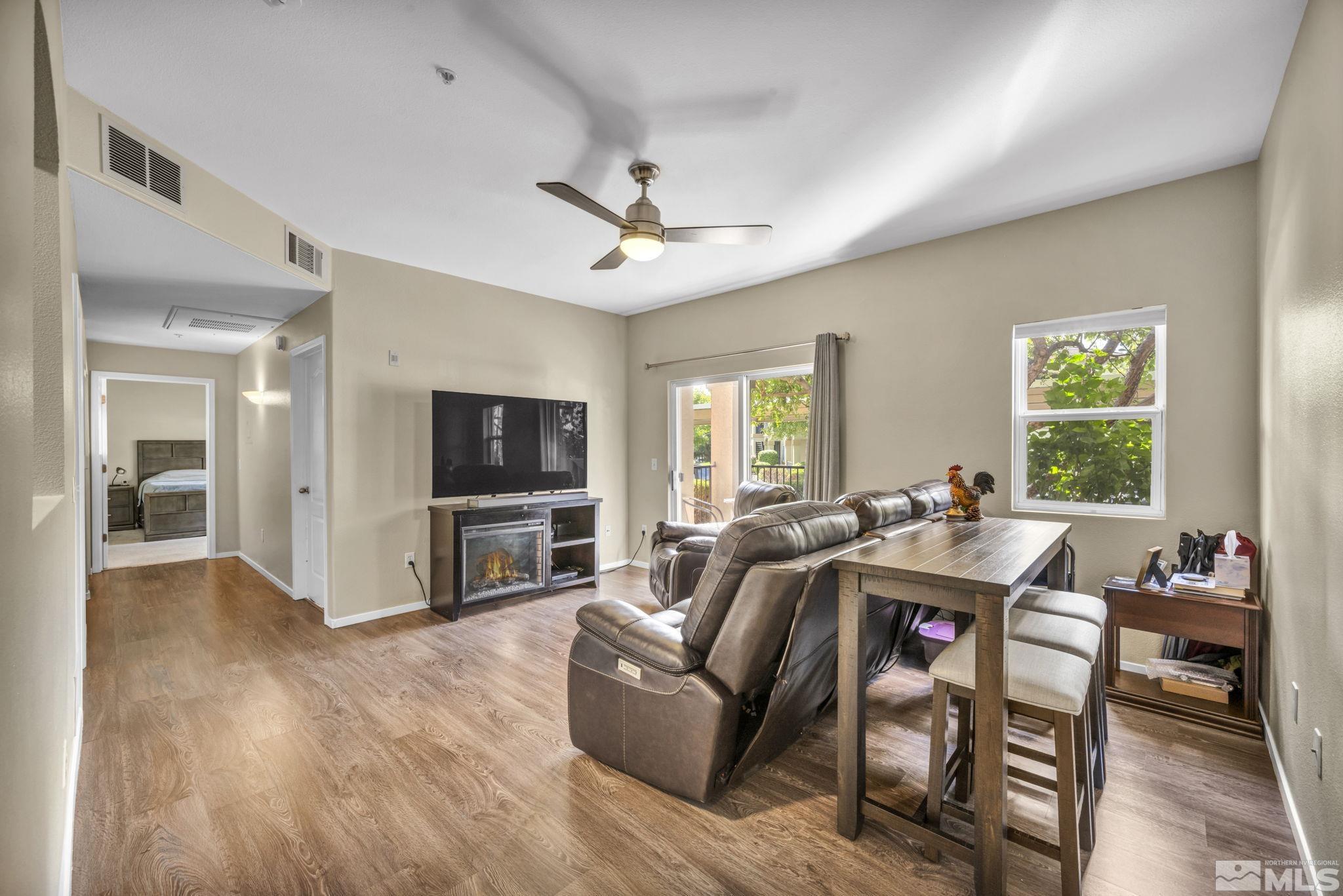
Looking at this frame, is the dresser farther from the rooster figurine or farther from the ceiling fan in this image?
the rooster figurine

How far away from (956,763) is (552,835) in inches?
56.5

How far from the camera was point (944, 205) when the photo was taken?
11.1 ft

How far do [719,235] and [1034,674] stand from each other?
2.30m

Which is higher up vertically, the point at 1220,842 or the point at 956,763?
the point at 956,763

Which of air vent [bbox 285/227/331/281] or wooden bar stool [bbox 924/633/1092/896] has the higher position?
air vent [bbox 285/227/331/281]

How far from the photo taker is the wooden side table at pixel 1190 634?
255 centimetres

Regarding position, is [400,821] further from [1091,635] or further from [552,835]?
[1091,635]

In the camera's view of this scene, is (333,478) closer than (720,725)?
No

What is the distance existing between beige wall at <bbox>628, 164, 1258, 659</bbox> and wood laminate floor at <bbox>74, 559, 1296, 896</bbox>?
123cm

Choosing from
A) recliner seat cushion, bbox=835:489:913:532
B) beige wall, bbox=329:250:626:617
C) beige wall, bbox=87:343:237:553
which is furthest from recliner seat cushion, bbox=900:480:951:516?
beige wall, bbox=87:343:237:553

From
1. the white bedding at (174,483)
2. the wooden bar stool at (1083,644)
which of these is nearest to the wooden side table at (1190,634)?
the wooden bar stool at (1083,644)

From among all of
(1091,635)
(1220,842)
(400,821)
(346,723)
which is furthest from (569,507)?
(1220,842)

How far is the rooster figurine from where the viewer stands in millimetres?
2920

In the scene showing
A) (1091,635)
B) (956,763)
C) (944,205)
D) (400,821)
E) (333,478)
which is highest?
(944,205)
